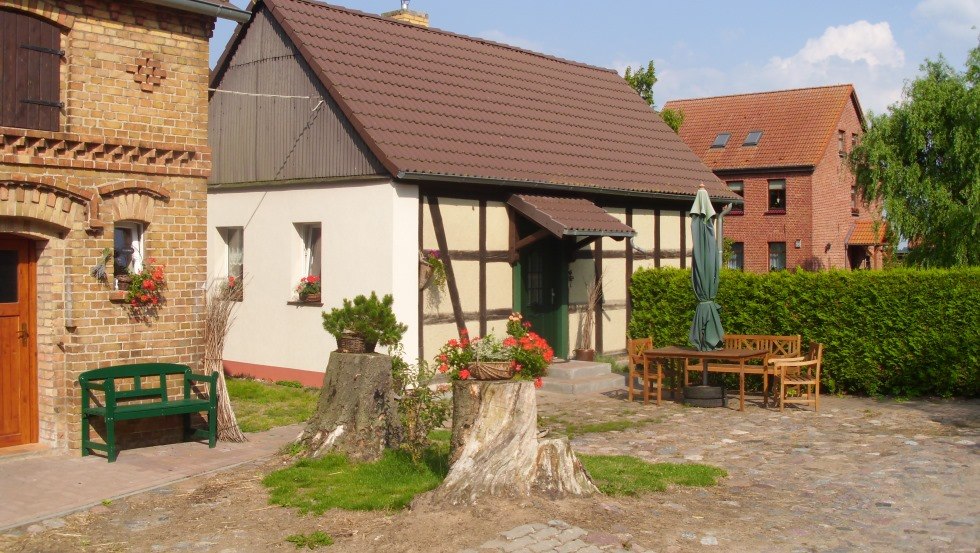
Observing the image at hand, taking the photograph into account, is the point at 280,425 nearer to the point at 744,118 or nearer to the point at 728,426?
the point at 728,426

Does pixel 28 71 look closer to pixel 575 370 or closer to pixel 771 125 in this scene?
pixel 575 370

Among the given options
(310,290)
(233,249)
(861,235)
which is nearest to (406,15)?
(233,249)

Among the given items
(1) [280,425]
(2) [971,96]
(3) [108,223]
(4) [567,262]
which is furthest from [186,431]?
(2) [971,96]

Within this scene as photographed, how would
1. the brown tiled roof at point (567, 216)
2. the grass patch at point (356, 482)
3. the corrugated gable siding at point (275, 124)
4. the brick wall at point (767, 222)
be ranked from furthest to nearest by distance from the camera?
1. the brick wall at point (767, 222)
2. the brown tiled roof at point (567, 216)
3. the corrugated gable siding at point (275, 124)
4. the grass patch at point (356, 482)

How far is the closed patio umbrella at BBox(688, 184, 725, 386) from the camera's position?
13742 mm

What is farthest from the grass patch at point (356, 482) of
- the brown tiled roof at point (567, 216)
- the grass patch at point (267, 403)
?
the brown tiled roof at point (567, 216)

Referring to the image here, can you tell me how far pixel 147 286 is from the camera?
1040 cm

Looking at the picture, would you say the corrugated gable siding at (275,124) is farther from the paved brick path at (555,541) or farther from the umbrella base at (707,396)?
the paved brick path at (555,541)

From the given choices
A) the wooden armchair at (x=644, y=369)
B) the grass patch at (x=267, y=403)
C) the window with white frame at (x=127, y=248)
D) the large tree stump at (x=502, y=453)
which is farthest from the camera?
the wooden armchair at (x=644, y=369)

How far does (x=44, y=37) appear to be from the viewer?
385 inches

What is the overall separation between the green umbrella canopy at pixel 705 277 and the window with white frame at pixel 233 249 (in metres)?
7.91

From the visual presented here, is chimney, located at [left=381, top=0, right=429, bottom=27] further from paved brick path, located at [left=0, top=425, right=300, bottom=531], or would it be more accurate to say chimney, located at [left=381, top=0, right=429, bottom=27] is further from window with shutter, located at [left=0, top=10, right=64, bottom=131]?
paved brick path, located at [left=0, top=425, right=300, bottom=531]

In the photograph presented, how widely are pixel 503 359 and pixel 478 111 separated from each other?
998cm

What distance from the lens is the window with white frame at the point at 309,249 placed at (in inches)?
638
